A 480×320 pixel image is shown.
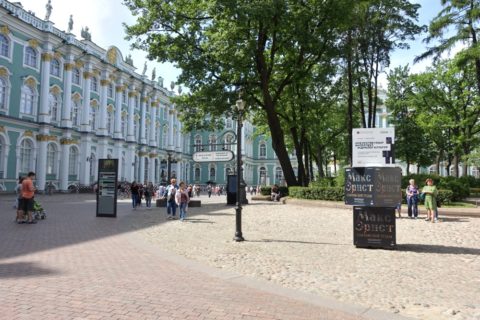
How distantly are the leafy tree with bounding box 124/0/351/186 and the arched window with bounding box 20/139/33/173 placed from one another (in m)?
21.5

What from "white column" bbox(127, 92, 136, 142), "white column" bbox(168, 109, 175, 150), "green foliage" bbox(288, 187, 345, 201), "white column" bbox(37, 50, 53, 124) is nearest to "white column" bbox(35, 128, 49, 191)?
"white column" bbox(37, 50, 53, 124)

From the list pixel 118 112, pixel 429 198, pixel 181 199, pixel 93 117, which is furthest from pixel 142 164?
pixel 429 198

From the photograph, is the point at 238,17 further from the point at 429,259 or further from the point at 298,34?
the point at 429,259

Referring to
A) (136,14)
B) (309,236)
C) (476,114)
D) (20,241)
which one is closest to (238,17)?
(136,14)

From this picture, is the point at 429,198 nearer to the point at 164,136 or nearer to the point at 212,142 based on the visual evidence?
the point at 212,142

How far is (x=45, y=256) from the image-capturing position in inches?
323

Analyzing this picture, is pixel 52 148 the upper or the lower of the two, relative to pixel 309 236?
upper

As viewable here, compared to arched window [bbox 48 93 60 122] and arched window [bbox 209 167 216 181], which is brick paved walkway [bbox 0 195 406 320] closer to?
arched window [bbox 48 93 60 122]

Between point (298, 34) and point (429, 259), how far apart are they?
1675 cm

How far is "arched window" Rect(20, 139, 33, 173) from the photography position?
39.8m

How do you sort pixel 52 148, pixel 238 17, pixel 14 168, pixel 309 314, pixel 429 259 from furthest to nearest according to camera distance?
pixel 52 148 < pixel 14 168 < pixel 238 17 < pixel 429 259 < pixel 309 314

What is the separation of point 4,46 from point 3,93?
4127 millimetres

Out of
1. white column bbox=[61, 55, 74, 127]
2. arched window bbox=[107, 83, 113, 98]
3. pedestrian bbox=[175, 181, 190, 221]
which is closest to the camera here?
pedestrian bbox=[175, 181, 190, 221]

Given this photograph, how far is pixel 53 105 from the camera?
4397cm
